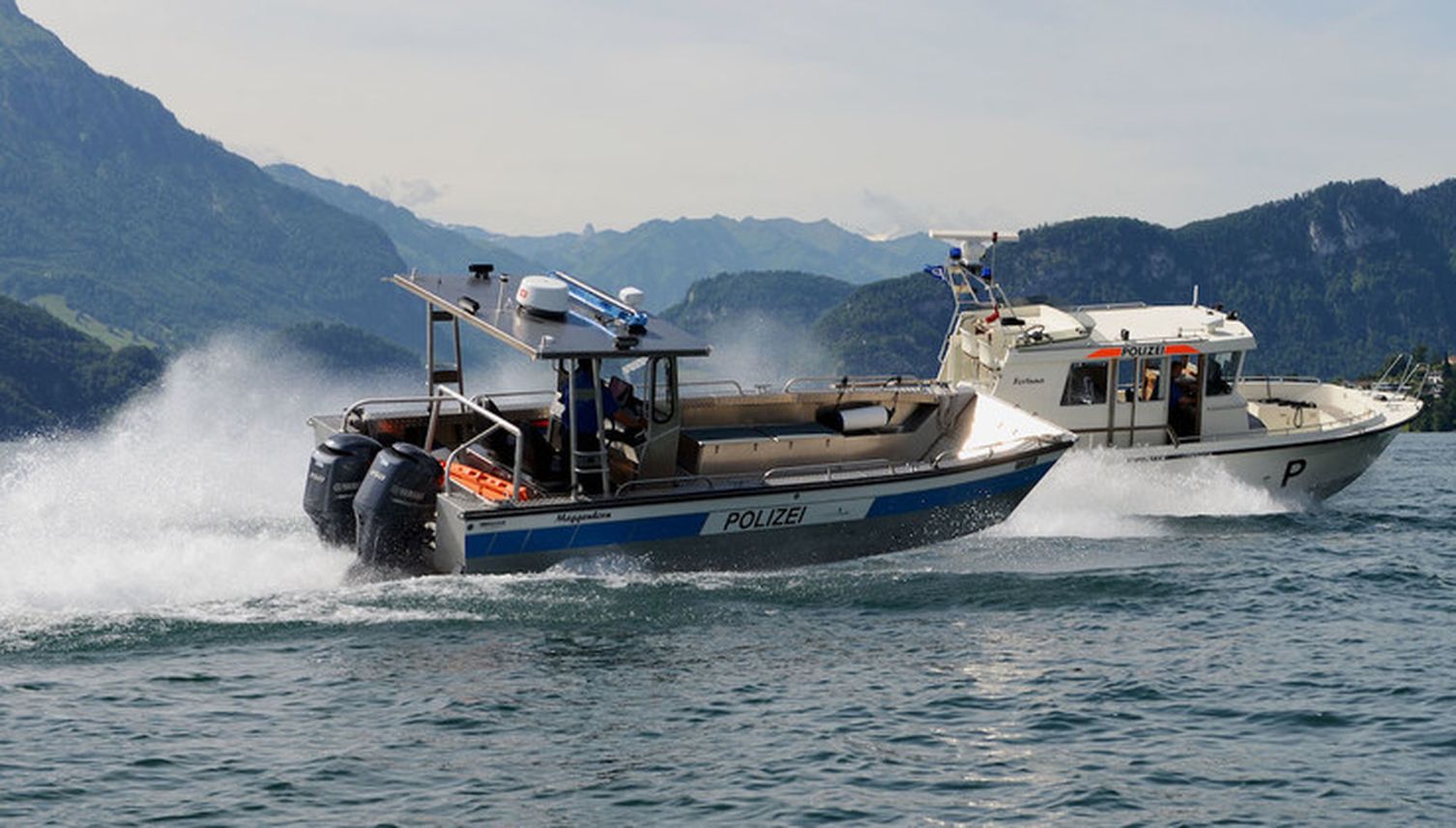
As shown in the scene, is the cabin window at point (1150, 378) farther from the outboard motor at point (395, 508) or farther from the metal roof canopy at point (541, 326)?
the outboard motor at point (395, 508)

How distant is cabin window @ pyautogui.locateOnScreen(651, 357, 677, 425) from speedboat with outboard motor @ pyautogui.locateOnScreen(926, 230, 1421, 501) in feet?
25.4

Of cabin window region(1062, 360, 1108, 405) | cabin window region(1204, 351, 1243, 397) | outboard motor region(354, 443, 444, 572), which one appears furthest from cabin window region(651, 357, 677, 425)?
cabin window region(1204, 351, 1243, 397)

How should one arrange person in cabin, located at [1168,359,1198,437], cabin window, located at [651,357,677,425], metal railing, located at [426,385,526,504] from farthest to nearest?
person in cabin, located at [1168,359,1198,437], cabin window, located at [651,357,677,425], metal railing, located at [426,385,526,504]

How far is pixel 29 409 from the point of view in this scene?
171 meters

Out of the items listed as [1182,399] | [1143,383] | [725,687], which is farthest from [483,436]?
[1182,399]

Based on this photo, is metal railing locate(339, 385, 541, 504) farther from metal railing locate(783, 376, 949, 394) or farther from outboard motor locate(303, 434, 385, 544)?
metal railing locate(783, 376, 949, 394)

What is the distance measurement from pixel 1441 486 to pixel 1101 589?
58.9 ft

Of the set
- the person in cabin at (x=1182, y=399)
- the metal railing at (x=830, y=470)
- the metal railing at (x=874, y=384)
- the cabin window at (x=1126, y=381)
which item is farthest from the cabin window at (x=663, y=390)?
the person in cabin at (x=1182, y=399)

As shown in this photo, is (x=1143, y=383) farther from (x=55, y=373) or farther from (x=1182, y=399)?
(x=55, y=373)

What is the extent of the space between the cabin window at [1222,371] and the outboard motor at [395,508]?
1430cm

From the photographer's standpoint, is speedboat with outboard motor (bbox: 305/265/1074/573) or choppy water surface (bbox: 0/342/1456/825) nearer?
choppy water surface (bbox: 0/342/1456/825)

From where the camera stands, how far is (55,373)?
598 ft

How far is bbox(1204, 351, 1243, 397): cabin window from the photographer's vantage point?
2766 centimetres

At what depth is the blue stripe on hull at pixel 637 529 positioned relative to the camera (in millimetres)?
18609
